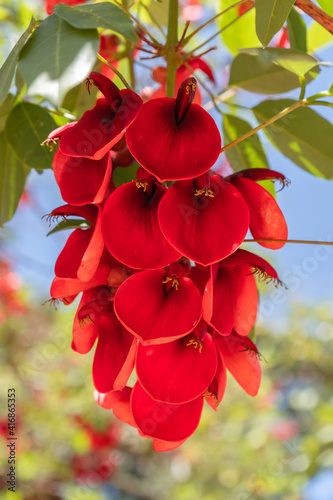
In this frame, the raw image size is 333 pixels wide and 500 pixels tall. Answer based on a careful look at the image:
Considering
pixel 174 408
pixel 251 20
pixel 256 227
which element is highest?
pixel 251 20

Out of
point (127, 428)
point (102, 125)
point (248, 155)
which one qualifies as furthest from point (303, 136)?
point (127, 428)

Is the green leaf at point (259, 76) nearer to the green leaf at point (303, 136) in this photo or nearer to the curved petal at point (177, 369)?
the green leaf at point (303, 136)

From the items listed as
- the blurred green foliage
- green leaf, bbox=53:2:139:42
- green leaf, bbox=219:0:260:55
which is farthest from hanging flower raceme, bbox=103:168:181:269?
the blurred green foliage

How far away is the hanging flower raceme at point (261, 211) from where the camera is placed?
1.44 feet

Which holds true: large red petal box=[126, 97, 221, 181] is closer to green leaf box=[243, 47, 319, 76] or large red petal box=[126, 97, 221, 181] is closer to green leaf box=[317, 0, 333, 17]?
green leaf box=[243, 47, 319, 76]

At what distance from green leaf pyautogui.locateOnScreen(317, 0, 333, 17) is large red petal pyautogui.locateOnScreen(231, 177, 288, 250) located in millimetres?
204

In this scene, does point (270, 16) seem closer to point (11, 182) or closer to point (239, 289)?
point (239, 289)

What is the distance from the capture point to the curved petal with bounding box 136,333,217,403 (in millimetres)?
396

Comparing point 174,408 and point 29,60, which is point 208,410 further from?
point 29,60

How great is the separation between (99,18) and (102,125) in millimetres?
80

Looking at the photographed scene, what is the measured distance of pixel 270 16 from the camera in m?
0.38

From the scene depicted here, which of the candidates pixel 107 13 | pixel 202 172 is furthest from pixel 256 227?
pixel 107 13

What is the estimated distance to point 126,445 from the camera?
236 centimetres

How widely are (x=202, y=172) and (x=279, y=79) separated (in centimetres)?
30
